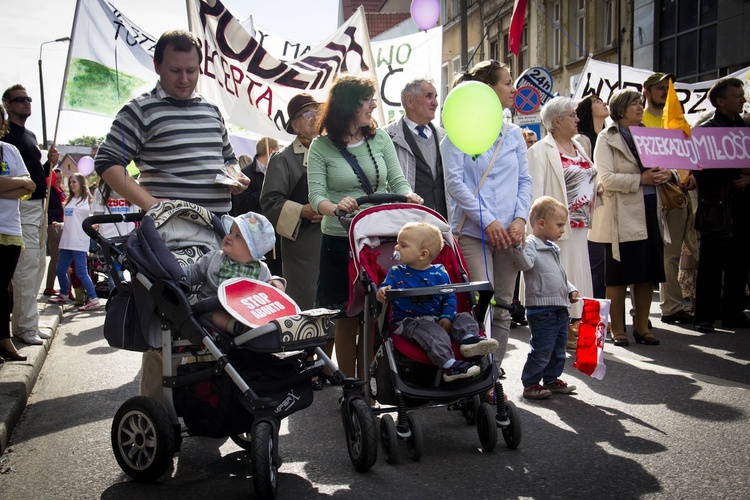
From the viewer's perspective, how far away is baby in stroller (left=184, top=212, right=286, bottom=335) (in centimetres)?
422

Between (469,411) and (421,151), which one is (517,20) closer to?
(421,151)

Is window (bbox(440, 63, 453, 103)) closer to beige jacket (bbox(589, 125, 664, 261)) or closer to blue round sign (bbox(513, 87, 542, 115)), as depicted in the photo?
blue round sign (bbox(513, 87, 542, 115))

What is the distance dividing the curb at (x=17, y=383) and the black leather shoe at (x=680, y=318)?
6009mm

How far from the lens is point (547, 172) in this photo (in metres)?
6.95

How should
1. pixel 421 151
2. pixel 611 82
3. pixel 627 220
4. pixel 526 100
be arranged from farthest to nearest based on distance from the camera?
1. pixel 526 100
2. pixel 611 82
3. pixel 627 220
4. pixel 421 151

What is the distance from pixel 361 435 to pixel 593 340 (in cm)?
186

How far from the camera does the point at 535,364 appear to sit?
552 centimetres

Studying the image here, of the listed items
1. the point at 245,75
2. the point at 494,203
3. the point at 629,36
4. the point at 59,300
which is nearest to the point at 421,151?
the point at 494,203

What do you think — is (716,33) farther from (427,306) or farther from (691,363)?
(427,306)

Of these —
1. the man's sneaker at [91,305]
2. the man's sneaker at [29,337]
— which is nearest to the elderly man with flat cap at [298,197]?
the man's sneaker at [29,337]

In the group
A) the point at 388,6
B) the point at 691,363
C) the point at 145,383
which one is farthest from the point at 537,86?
the point at 388,6

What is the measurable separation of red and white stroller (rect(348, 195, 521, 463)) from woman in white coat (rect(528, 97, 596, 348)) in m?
2.22

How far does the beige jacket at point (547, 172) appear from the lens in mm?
6898

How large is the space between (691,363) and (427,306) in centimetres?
298
